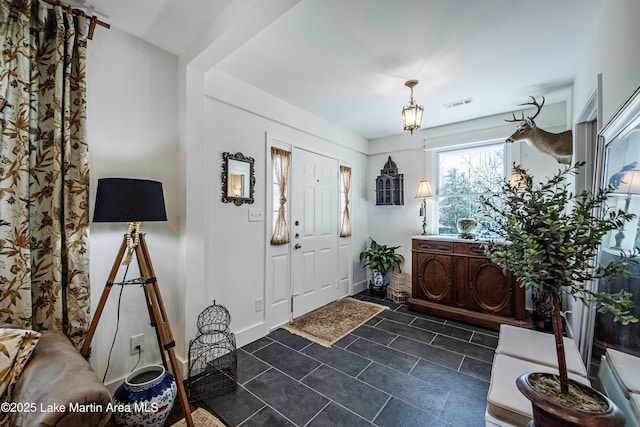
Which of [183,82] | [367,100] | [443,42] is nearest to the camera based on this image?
[443,42]

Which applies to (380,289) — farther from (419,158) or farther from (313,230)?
(419,158)

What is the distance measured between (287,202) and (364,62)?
1.65 m

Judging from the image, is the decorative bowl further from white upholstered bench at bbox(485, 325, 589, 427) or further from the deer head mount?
white upholstered bench at bbox(485, 325, 589, 427)

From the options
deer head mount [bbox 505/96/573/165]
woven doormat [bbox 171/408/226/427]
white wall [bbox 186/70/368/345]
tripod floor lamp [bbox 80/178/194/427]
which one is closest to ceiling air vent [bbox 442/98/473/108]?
deer head mount [bbox 505/96/573/165]

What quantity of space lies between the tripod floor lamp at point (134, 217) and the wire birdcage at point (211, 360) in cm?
41

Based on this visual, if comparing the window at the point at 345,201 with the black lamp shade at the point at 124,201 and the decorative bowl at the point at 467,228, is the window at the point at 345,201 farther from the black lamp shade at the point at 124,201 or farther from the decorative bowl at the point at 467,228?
the black lamp shade at the point at 124,201

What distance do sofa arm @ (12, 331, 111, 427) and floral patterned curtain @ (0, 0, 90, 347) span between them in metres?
0.44

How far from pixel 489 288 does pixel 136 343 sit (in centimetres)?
348

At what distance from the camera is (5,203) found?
56.0 inches

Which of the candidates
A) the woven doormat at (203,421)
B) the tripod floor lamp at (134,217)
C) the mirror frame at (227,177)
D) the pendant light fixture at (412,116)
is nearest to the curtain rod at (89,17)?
the tripod floor lamp at (134,217)

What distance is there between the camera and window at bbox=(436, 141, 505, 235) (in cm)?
358

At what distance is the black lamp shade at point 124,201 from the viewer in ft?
4.96

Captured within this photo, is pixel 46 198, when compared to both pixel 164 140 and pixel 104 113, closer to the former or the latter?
pixel 104 113

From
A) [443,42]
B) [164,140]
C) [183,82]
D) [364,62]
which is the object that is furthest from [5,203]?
[443,42]
